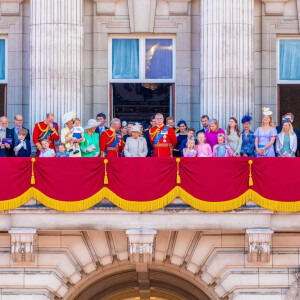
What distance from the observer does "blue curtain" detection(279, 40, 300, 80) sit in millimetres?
42000

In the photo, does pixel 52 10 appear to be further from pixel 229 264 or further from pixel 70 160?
pixel 229 264

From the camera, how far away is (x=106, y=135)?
37.2 m

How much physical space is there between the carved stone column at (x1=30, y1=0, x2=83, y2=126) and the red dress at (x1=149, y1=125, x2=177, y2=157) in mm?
3446

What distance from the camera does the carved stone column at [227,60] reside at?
39.4 metres

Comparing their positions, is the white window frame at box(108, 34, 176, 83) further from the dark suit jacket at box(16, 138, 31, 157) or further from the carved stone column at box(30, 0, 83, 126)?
the dark suit jacket at box(16, 138, 31, 157)

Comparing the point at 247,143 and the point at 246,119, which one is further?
the point at 246,119

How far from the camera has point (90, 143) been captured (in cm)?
3716

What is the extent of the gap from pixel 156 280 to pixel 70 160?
8562 mm

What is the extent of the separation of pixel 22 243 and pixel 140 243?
324 centimetres

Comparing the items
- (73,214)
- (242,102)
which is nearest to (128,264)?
(73,214)

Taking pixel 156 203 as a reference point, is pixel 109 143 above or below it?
above

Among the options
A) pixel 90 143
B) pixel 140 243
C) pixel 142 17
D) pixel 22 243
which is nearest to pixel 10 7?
A: pixel 142 17

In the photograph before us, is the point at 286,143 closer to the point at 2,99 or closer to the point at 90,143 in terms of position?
the point at 90,143

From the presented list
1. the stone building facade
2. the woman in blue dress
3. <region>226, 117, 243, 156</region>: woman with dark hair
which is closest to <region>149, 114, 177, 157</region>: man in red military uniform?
<region>226, 117, 243, 156</region>: woman with dark hair
